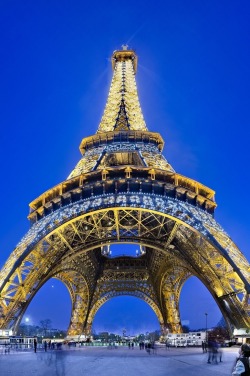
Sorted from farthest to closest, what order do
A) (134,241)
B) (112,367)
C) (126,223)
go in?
(126,223), (134,241), (112,367)

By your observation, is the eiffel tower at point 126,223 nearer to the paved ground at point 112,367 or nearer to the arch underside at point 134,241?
the arch underside at point 134,241

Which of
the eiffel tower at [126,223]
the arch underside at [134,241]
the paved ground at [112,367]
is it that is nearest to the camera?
the paved ground at [112,367]

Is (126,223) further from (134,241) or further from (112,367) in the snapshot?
(112,367)

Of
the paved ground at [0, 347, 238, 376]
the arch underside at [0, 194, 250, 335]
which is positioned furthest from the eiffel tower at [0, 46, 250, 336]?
the paved ground at [0, 347, 238, 376]

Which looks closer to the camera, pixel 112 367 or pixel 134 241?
pixel 112 367

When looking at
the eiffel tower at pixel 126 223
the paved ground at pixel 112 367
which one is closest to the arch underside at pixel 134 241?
the eiffel tower at pixel 126 223

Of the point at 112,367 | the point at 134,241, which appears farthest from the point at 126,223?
the point at 112,367

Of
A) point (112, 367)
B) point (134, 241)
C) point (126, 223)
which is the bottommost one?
point (112, 367)

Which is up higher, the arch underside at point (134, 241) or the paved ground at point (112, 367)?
the arch underside at point (134, 241)

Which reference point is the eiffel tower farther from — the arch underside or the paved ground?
the paved ground

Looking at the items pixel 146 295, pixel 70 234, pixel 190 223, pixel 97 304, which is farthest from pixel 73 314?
pixel 190 223
